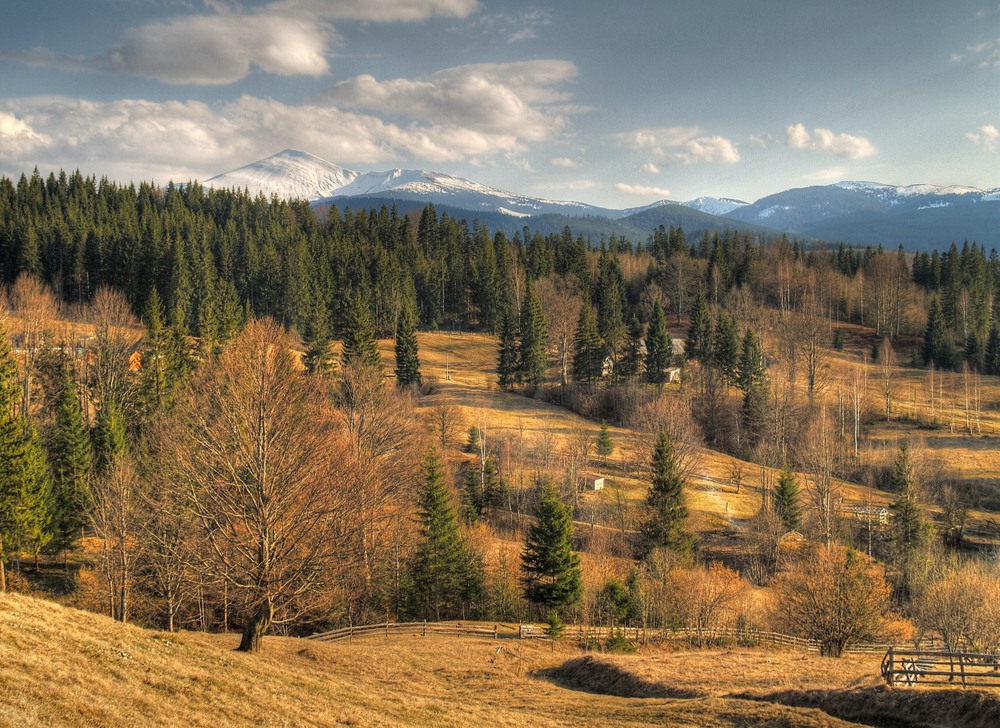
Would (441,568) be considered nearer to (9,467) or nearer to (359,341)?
(9,467)

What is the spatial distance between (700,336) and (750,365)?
8.98 m

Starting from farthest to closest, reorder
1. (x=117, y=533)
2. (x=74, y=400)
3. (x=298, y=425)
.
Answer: (x=74, y=400)
(x=117, y=533)
(x=298, y=425)

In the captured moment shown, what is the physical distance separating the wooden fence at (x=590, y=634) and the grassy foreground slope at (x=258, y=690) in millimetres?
7436

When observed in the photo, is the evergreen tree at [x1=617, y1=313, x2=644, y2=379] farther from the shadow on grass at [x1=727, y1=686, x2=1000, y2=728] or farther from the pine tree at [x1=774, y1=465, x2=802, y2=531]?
the shadow on grass at [x1=727, y1=686, x2=1000, y2=728]

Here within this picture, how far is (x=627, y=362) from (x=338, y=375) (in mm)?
37646

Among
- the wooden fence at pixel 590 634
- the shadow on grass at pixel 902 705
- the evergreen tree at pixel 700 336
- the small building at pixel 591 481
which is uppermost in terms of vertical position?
the evergreen tree at pixel 700 336

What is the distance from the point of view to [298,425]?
71.6 feet

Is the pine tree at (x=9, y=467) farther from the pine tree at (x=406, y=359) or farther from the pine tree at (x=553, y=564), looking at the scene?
the pine tree at (x=406, y=359)

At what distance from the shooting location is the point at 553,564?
34438 millimetres

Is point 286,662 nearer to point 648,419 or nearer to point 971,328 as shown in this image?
point 648,419

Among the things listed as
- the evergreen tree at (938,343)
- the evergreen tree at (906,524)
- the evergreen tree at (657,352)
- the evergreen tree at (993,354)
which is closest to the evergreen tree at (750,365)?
the evergreen tree at (657,352)

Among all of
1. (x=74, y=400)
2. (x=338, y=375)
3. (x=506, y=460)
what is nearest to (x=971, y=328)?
(x=506, y=460)

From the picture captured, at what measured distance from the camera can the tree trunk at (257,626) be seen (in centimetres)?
1878

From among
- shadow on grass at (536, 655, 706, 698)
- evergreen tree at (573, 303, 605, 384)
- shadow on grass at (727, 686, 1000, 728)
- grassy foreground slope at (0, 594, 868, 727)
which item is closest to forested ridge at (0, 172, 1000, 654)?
evergreen tree at (573, 303, 605, 384)
